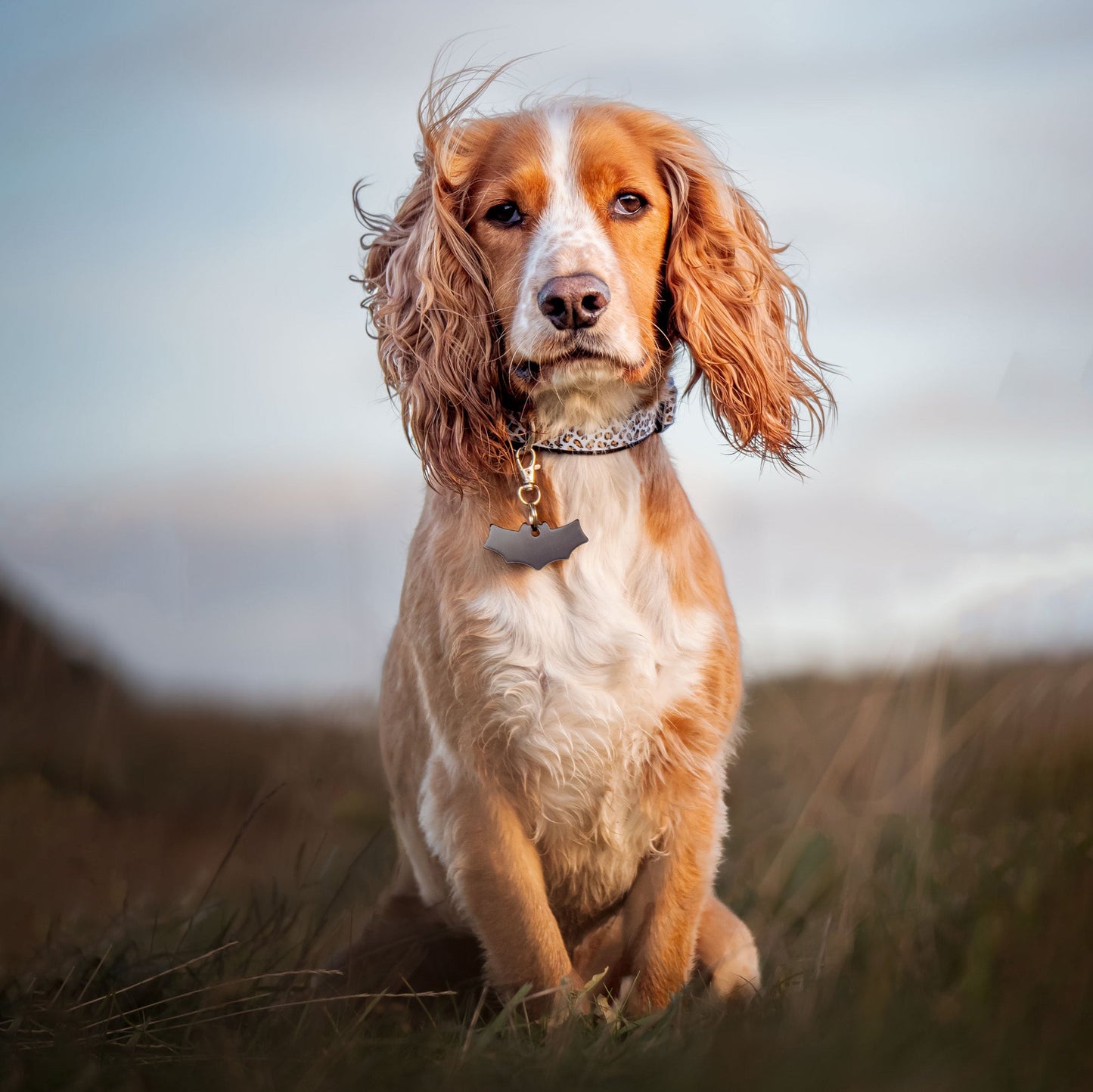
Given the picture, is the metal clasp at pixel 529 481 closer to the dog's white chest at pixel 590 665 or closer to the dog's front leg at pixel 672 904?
the dog's white chest at pixel 590 665

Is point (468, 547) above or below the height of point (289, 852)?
above

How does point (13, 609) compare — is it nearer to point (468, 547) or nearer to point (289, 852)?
point (289, 852)

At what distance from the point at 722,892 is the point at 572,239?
2040 mm

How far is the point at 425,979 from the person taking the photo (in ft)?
8.93

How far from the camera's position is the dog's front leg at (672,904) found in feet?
8.43

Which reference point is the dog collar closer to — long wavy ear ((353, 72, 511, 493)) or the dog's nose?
long wavy ear ((353, 72, 511, 493))

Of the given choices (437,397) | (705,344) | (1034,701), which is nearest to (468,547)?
(437,397)

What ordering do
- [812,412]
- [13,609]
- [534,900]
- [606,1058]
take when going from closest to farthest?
1. [606,1058]
2. [534,900]
3. [812,412]
4. [13,609]

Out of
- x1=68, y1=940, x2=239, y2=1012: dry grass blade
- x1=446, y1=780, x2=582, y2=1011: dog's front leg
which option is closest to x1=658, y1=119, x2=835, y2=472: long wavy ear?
x1=446, y1=780, x2=582, y2=1011: dog's front leg

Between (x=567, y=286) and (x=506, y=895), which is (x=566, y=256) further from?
(x=506, y=895)

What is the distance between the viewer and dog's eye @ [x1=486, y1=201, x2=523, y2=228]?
2.47m

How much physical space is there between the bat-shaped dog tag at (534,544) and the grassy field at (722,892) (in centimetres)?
89

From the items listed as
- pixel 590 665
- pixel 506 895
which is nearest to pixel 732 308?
pixel 590 665

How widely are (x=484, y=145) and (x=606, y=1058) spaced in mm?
1937
